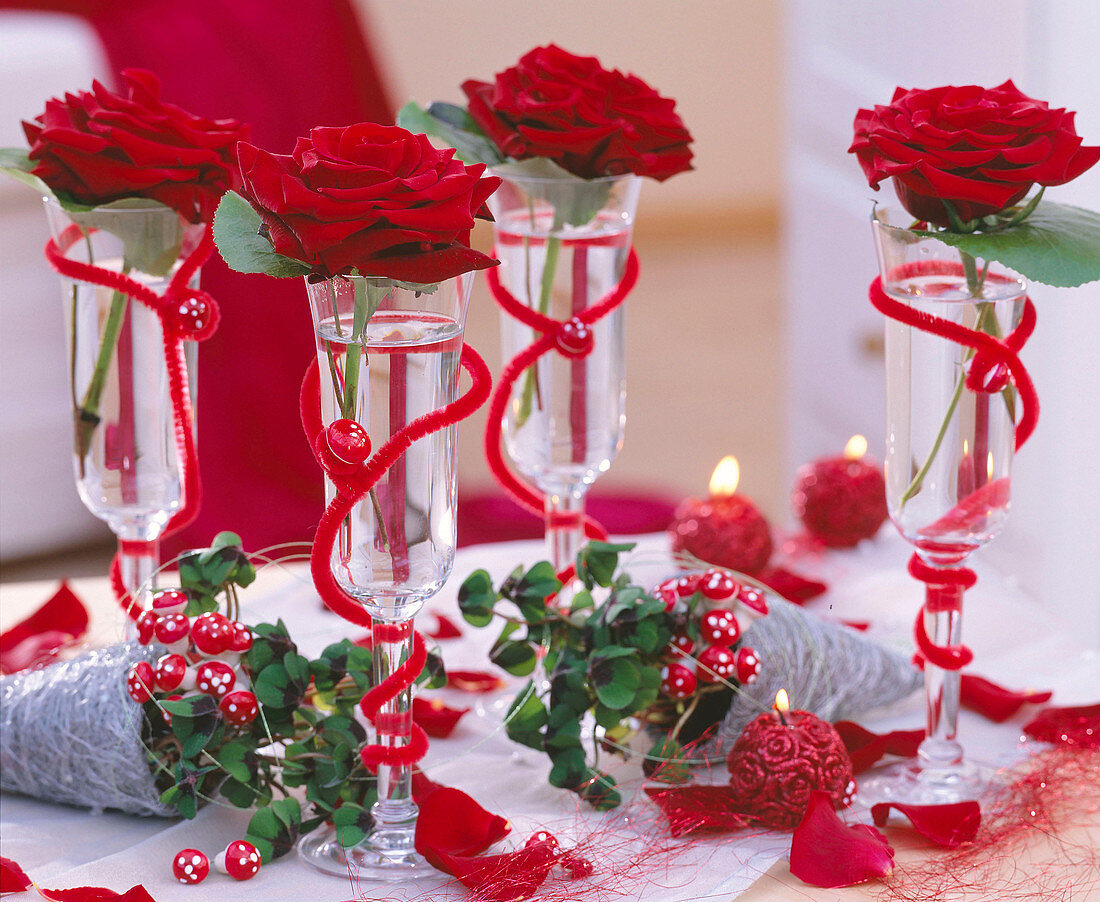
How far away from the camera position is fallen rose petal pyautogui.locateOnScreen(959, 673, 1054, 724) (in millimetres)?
975

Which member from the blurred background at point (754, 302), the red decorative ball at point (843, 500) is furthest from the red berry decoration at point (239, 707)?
the blurred background at point (754, 302)

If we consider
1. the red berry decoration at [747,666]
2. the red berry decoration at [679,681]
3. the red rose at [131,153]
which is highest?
the red rose at [131,153]

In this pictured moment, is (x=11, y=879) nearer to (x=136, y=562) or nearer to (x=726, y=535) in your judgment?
(x=136, y=562)

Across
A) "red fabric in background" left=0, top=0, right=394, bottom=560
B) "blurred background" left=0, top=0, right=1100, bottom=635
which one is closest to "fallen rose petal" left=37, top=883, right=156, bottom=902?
"blurred background" left=0, top=0, right=1100, bottom=635

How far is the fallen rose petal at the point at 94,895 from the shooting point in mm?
716

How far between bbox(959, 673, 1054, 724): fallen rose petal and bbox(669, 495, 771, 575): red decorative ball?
0.23m

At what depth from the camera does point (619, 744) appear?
2.91ft

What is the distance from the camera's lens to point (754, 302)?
4965 millimetres

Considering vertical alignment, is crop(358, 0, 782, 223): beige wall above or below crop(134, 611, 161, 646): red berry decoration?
above

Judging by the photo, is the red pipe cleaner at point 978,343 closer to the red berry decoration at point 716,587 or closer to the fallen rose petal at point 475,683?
the red berry decoration at point 716,587

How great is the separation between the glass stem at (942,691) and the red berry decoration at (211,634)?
435 millimetres

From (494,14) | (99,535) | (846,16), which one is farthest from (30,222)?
(494,14)

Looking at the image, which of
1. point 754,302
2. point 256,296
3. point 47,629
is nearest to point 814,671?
point 47,629

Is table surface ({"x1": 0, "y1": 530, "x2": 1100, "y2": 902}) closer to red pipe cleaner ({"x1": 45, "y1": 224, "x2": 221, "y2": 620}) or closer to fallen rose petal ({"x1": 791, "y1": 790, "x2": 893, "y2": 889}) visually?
fallen rose petal ({"x1": 791, "y1": 790, "x2": 893, "y2": 889})
